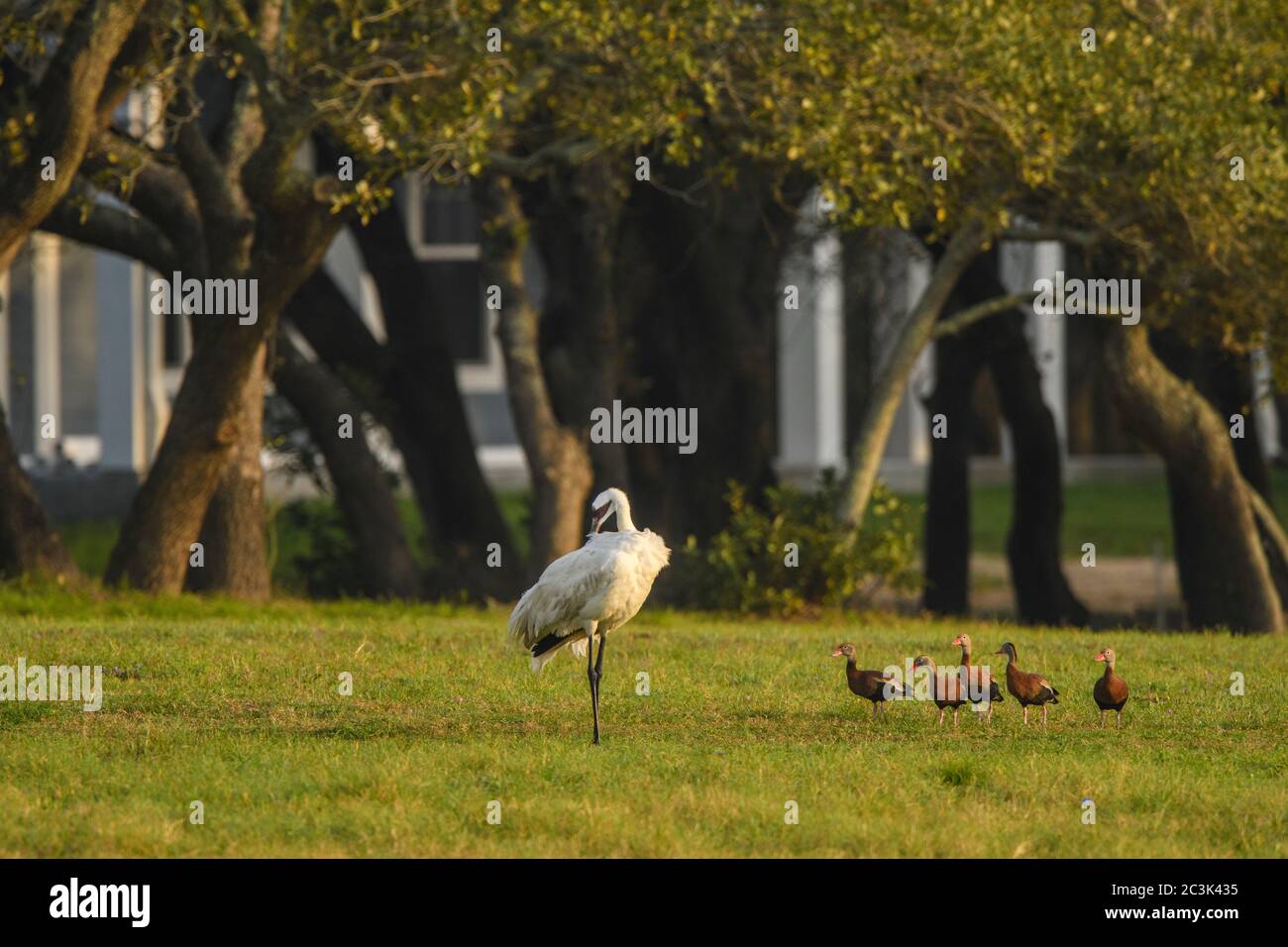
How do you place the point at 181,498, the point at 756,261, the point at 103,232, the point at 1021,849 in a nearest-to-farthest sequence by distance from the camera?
the point at 1021,849 → the point at 181,498 → the point at 103,232 → the point at 756,261

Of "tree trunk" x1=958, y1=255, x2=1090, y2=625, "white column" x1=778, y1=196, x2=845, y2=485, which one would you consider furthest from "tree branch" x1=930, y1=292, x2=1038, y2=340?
"white column" x1=778, y1=196, x2=845, y2=485

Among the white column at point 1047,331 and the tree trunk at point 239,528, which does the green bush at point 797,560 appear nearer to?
the tree trunk at point 239,528

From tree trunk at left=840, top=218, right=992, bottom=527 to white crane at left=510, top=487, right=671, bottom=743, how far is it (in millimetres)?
7059

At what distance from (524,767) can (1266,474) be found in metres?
13.1

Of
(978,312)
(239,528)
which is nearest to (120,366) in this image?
(239,528)

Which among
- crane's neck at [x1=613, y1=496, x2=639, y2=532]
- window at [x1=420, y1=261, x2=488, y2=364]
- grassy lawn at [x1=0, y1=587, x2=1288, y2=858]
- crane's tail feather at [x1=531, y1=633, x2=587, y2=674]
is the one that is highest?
window at [x1=420, y1=261, x2=488, y2=364]

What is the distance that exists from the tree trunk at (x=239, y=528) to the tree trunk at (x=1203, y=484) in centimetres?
687

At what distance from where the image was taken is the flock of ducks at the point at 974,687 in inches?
354

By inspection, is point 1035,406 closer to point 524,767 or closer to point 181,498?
point 181,498

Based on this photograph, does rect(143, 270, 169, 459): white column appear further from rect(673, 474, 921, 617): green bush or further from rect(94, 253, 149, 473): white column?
rect(673, 474, 921, 617): green bush

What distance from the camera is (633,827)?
7.30 m

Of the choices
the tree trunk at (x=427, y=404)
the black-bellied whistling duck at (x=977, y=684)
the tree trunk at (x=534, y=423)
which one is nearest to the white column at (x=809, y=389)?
the tree trunk at (x=427, y=404)

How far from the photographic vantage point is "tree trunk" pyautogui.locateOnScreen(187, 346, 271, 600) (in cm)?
1523

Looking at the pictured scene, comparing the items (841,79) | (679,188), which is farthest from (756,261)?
(841,79)
